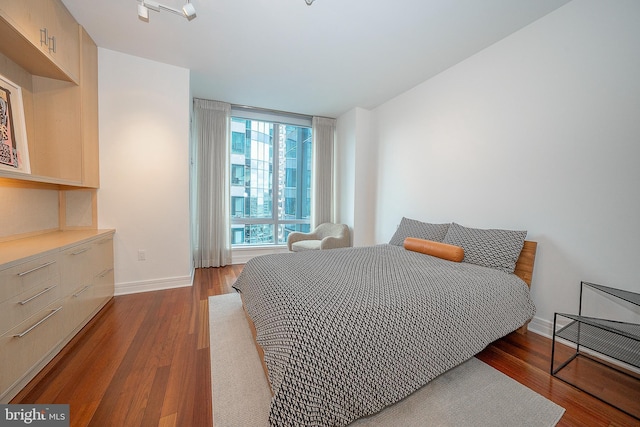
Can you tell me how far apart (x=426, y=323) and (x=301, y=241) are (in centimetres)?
302

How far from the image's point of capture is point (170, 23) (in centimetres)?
221

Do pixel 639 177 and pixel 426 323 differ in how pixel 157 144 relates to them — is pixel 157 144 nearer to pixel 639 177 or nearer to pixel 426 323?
pixel 426 323

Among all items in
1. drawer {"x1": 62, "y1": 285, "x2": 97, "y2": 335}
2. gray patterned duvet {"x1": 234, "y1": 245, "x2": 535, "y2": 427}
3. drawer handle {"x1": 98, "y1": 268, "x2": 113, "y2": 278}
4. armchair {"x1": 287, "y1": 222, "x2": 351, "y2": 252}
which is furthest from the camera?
armchair {"x1": 287, "y1": 222, "x2": 351, "y2": 252}

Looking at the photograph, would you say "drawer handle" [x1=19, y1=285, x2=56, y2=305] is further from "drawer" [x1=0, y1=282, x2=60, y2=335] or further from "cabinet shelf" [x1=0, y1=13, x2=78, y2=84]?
"cabinet shelf" [x1=0, y1=13, x2=78, y2=84]

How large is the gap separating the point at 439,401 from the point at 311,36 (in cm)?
305

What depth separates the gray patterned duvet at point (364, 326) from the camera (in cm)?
101

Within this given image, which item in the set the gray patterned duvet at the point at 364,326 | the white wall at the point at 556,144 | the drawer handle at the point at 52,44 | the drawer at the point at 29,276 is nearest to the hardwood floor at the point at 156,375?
the gray patterned duvet at the point at 364,326

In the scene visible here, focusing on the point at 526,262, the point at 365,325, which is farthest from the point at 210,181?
the point at 526,262

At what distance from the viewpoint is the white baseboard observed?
2.80m

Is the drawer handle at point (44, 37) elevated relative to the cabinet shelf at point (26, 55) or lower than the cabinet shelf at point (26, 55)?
elevated

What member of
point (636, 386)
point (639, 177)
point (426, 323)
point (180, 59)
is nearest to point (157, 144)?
point (180, 59)

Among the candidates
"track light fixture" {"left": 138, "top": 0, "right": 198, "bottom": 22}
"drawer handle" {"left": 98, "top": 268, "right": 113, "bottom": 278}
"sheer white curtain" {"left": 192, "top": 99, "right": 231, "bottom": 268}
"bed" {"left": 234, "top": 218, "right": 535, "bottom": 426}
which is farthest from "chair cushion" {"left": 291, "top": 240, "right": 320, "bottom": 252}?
"track light fixture" {"left": 138, "top": 0, "right": 198, "bottom": 22}

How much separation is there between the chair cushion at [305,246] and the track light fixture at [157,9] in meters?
2.93

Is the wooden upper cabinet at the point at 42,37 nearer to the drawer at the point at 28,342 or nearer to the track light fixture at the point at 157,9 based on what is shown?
the track light fixture at the point at 157,9
